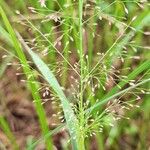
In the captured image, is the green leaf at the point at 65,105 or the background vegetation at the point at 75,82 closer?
the green leaf at the point at 65,105

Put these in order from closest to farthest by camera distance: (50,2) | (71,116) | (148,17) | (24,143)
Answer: (71,116), (148,17), (50,2), (24,143)

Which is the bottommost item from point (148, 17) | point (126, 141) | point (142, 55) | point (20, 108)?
point (126, 141)

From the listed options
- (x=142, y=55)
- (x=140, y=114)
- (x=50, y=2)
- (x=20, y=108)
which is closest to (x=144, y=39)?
(x=142, y=55)

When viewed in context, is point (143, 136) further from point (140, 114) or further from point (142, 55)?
point (142, 55)

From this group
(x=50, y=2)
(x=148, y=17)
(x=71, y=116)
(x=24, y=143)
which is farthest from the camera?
(x=24, y=143)

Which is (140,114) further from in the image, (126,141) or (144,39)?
(144,39)

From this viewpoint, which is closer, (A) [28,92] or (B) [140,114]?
(B) [140,114]

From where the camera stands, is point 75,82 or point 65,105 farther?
point 75,82

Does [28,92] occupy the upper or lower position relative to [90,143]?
upper

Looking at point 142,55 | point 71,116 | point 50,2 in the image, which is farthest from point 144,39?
point 71,116

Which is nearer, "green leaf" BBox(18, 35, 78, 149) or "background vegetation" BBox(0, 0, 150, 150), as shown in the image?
"green leaf" BBox(18, 35, 78, 149)
